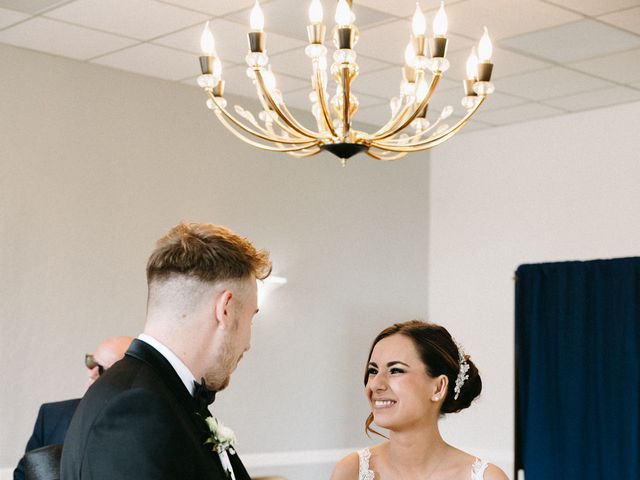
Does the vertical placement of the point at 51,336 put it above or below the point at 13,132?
below

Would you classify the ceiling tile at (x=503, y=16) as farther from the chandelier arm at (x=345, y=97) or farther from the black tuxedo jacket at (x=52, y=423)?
the black tuxedo jacket at (x=52, y=423)

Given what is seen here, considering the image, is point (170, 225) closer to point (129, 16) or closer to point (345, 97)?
point (129, 16)

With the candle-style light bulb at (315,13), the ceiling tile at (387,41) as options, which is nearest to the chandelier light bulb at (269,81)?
the candle-style light bulb at (315,13)

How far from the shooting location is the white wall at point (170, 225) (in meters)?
6.01

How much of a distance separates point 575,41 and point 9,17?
3106mm

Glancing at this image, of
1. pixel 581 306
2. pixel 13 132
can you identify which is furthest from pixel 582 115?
pixel 13 132

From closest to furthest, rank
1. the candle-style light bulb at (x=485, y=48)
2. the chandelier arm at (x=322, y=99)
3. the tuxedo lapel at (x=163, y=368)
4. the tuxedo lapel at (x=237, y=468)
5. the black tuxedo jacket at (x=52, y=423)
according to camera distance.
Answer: the tuxedo lapel at (x=163, y=368)
the tuxedo lapel at (x=237, y=468)
the chandelier arm at (x=322, y=99)
the candle-style light bulb at (x=485, y=48)
the black tuxedo jacket at (x=52, y=423)

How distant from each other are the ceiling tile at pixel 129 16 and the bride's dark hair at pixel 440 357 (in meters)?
2.46

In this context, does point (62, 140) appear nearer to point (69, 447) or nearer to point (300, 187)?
point (300, 187)

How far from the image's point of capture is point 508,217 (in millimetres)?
7789

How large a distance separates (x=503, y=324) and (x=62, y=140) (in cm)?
353

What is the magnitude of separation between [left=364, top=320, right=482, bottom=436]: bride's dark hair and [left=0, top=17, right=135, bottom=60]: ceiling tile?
9.75 feet

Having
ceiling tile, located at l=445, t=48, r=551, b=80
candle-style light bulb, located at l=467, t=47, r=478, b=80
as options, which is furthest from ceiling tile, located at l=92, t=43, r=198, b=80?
candle-style light bulb, located at l=467, t=47, r=478, b=80

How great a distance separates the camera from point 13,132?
5996 millimetres
